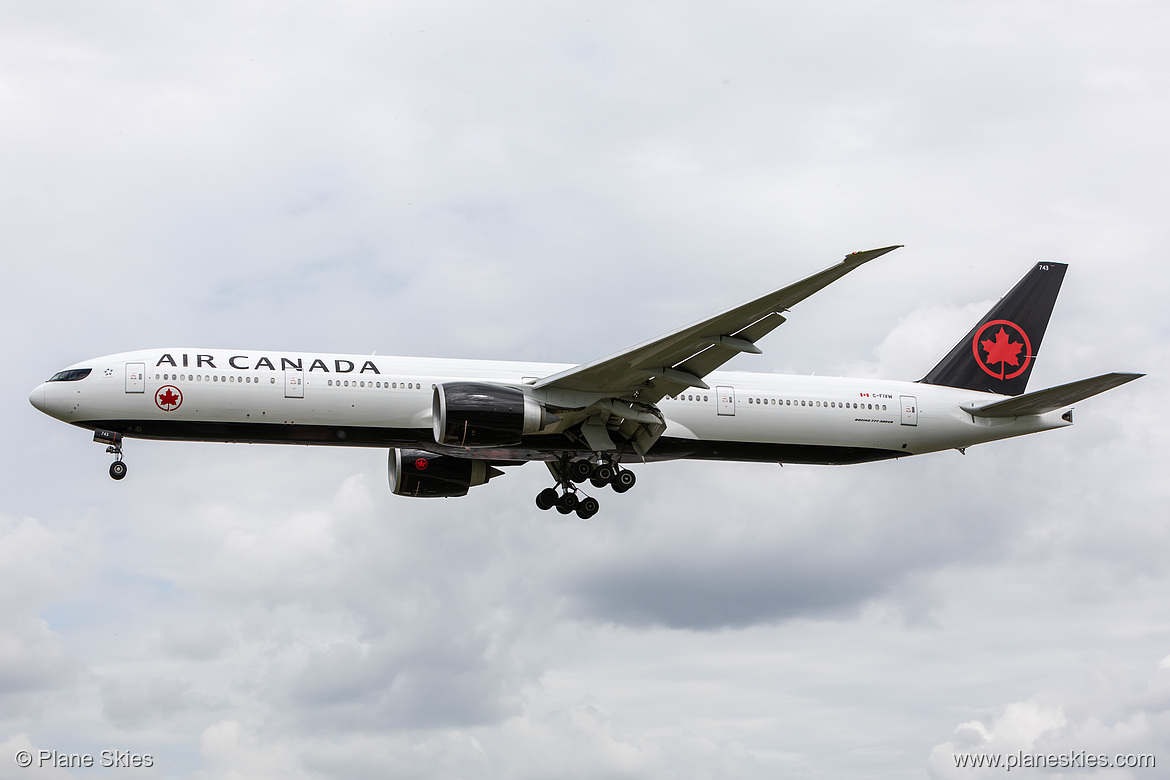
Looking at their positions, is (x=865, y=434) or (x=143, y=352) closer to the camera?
(x=143, y=352)

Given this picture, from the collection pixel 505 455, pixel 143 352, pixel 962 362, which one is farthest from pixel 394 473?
pixel 962 362

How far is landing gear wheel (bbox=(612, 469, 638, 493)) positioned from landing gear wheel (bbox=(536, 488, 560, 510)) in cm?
236

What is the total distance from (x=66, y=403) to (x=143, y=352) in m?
2.36

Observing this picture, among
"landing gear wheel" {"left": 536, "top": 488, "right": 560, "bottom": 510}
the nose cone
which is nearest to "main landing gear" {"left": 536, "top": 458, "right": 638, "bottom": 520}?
"landing gear wheel" {"left": 536, "top": 488, "right": 560, "bottom": 510}

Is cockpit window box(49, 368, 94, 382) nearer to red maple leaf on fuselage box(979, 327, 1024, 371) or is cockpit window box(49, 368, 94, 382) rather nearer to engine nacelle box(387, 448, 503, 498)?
engine nacelle box(387, 448, 503, 498)

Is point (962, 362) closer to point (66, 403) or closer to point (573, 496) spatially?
point (573, 496)

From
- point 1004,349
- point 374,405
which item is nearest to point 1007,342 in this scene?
point 1004,349

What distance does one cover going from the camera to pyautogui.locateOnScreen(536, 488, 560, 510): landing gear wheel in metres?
37.4

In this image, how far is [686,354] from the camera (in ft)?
102

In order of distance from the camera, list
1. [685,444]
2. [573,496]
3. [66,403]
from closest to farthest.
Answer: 1. [66,403]
2. [685,444]
3. [573,496]

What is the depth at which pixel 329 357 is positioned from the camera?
32.8m

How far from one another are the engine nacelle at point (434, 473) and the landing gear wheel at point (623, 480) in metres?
5.43

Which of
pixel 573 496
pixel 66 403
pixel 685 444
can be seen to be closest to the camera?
pixel 66 403

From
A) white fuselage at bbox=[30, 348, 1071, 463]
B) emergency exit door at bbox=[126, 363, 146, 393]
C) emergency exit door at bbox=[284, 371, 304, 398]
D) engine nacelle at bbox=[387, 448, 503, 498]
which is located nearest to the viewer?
emergency exit door at bbox=[126, 363, 146, 393]
